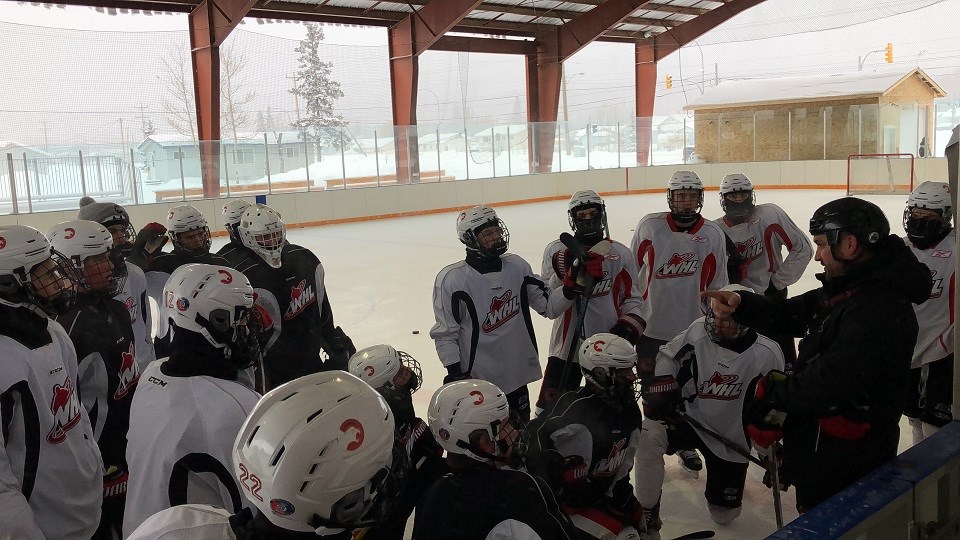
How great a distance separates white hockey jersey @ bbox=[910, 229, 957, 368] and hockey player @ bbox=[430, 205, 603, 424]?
148cm

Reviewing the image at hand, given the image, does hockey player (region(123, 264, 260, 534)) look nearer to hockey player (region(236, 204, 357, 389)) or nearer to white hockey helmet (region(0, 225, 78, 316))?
white hockey helmet (region(0, 225, 78, 316))

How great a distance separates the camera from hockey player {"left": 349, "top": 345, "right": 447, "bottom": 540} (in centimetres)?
259

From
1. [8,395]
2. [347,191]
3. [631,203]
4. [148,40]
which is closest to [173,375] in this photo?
[8,395]

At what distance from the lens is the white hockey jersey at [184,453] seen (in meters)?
1.73

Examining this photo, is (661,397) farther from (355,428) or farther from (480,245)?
(355,428)

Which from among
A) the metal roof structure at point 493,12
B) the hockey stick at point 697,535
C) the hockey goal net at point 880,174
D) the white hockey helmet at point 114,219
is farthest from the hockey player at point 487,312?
the hockey goal net at point 880,174

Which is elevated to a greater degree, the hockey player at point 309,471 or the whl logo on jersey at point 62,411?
the hockey player at point 309,471

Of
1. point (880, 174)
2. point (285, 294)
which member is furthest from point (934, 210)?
point (880, 174)

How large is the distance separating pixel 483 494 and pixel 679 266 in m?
2.73

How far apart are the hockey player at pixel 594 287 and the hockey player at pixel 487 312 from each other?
0.25 metres

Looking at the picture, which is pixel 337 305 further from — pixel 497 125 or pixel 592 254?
pixel 497 125

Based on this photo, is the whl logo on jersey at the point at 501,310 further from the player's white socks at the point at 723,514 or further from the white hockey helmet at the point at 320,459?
the white hockey helmet at the point at 320,459

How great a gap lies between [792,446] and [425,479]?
3.90ft

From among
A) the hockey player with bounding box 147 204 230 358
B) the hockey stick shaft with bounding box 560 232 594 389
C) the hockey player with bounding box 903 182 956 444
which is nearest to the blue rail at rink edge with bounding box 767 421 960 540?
the hockey player with bounding box 903 182 956 444
